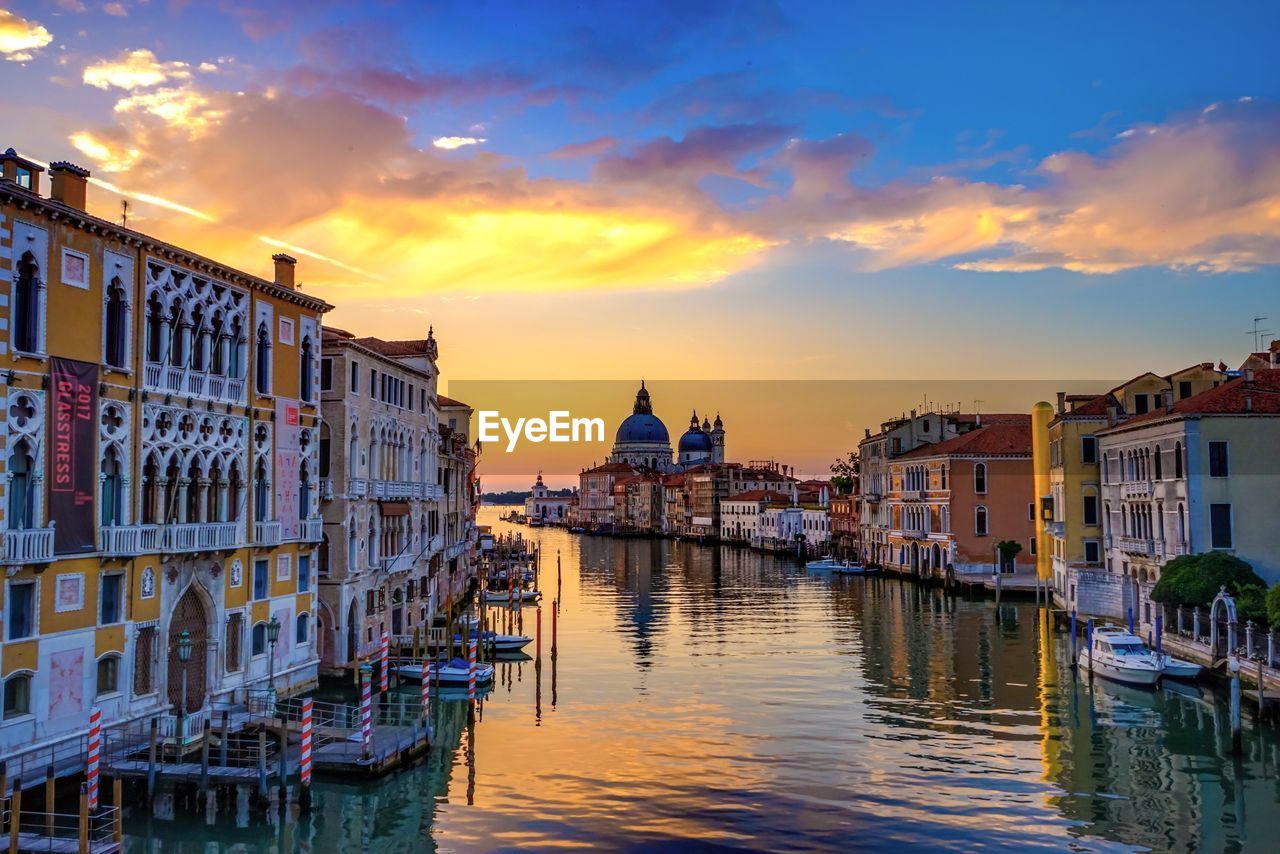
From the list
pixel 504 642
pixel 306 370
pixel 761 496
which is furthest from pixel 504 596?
pixel 761 496

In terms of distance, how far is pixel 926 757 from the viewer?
830 inches

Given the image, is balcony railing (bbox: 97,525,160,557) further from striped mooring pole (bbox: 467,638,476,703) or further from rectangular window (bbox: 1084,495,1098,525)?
rectangular window (bbox: 1084,495,1098,525)

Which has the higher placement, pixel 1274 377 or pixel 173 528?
pixel 1274 377

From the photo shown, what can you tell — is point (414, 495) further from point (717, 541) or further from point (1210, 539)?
point (717, 541)

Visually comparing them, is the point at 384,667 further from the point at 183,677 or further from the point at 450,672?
the point at 183,677

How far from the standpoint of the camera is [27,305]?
17.0 meters

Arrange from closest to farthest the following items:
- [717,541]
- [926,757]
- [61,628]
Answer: [61,628]
[926,757]
[717,541]

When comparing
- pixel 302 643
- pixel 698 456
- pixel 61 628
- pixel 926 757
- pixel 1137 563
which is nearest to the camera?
pixel 61 628

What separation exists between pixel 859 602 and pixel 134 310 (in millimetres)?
38967

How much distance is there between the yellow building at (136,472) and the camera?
16.6 meters

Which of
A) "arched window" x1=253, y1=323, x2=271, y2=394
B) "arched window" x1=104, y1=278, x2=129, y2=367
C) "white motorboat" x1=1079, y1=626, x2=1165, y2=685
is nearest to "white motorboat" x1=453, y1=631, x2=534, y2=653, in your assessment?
"arched window" x1=253, y1=323, x2=271, y2=394

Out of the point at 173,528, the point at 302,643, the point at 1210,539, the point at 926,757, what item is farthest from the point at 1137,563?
the point at 173,528

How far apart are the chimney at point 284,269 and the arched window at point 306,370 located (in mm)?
1387

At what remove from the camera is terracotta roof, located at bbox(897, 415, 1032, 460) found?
55406mm
